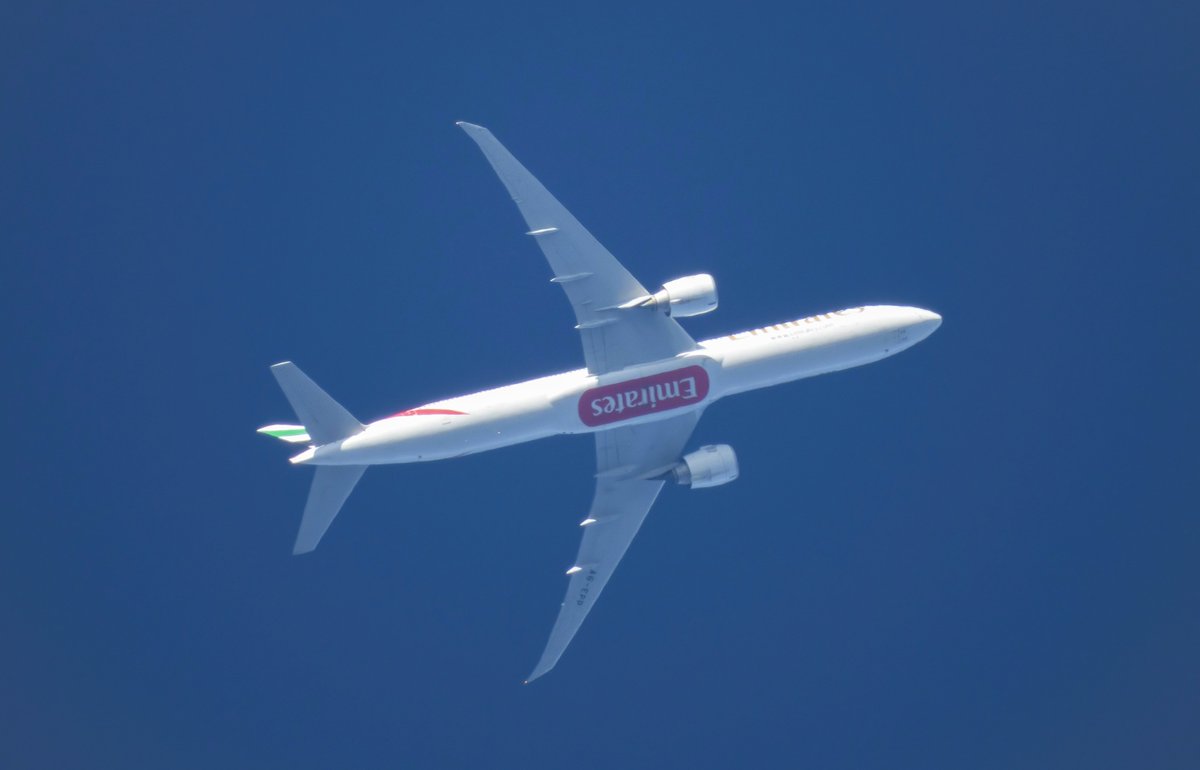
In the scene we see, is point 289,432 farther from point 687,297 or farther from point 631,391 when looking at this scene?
point 687,297

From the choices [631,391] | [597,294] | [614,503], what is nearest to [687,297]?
[597,294]

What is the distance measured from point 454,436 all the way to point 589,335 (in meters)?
4.49

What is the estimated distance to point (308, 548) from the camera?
1212 inches

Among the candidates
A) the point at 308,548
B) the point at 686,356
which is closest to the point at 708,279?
the point at 686,356

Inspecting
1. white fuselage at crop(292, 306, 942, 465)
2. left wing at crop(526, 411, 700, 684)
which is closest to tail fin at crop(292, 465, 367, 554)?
white fuselage at crop(292, 306, 942, 465)

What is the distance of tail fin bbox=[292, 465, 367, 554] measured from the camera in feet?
100.0

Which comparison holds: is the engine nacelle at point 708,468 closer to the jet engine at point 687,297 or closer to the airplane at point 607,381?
the airplane at point 607,381

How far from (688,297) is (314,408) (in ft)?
33.3

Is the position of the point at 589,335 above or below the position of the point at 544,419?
above

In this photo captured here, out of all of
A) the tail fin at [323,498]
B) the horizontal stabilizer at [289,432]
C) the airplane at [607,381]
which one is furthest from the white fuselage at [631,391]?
the horizontal stabilizer at [289,432]

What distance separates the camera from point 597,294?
101ft

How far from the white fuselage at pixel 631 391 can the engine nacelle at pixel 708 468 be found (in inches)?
57.1

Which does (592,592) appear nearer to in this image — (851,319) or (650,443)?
(650,443)

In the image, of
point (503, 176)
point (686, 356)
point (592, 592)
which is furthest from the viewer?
point (592, 592)
